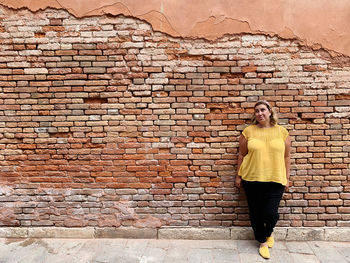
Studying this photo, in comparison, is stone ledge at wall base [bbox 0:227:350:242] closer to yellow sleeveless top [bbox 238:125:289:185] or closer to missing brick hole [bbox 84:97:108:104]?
yellow sleeveless top [bbox 238:125:289:185]

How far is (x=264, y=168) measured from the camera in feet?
10.3

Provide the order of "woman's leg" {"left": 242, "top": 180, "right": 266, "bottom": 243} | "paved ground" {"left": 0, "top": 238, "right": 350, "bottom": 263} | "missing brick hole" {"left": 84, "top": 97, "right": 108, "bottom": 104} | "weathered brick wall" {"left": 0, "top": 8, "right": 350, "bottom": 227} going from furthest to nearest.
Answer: "missing brick hole" {"left": 84, "top": 97, "right": 108, "bottom": 104}
"weathered brick wall" {"left": 0, "top": 8, "right": 350, "bottom": 227}
"woman's leg" {"left": 242, "top": 180, "right": 266, "bottom": 243}
"paved ground" {"left": 0, "top": 238, "right": 350, "bottom": 263}

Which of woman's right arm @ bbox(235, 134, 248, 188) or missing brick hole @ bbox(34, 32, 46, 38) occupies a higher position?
missing brick hole @ bbox(34, 32, 46, 38)

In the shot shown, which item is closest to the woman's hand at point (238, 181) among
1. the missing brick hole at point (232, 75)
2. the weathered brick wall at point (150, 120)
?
the weathered brick wall at point (150, 120)

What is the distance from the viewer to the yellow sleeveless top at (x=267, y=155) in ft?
10.3

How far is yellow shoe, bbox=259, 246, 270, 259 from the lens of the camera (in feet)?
10.2

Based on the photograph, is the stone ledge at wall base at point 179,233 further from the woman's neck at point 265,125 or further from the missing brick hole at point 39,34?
the missing brick hole at point 39,34

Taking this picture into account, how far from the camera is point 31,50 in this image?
3439 millimetres

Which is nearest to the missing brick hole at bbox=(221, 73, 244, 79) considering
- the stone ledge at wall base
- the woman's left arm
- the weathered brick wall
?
the weathered brick wall

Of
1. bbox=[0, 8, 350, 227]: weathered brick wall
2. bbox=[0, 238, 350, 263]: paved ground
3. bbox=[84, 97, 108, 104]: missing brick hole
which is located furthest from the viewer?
bbox=[84, 97, 108, 104]: missing brick hole

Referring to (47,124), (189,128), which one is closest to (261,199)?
(189,128)

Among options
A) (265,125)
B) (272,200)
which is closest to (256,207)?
(272,200)

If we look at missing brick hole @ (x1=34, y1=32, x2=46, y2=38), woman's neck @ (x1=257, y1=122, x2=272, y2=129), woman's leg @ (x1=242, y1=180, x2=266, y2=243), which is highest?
missing brick hole @ (x1=34, y1=32, x2=46, y2=38)

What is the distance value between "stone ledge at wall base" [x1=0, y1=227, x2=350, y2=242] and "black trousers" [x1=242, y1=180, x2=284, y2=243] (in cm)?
29
